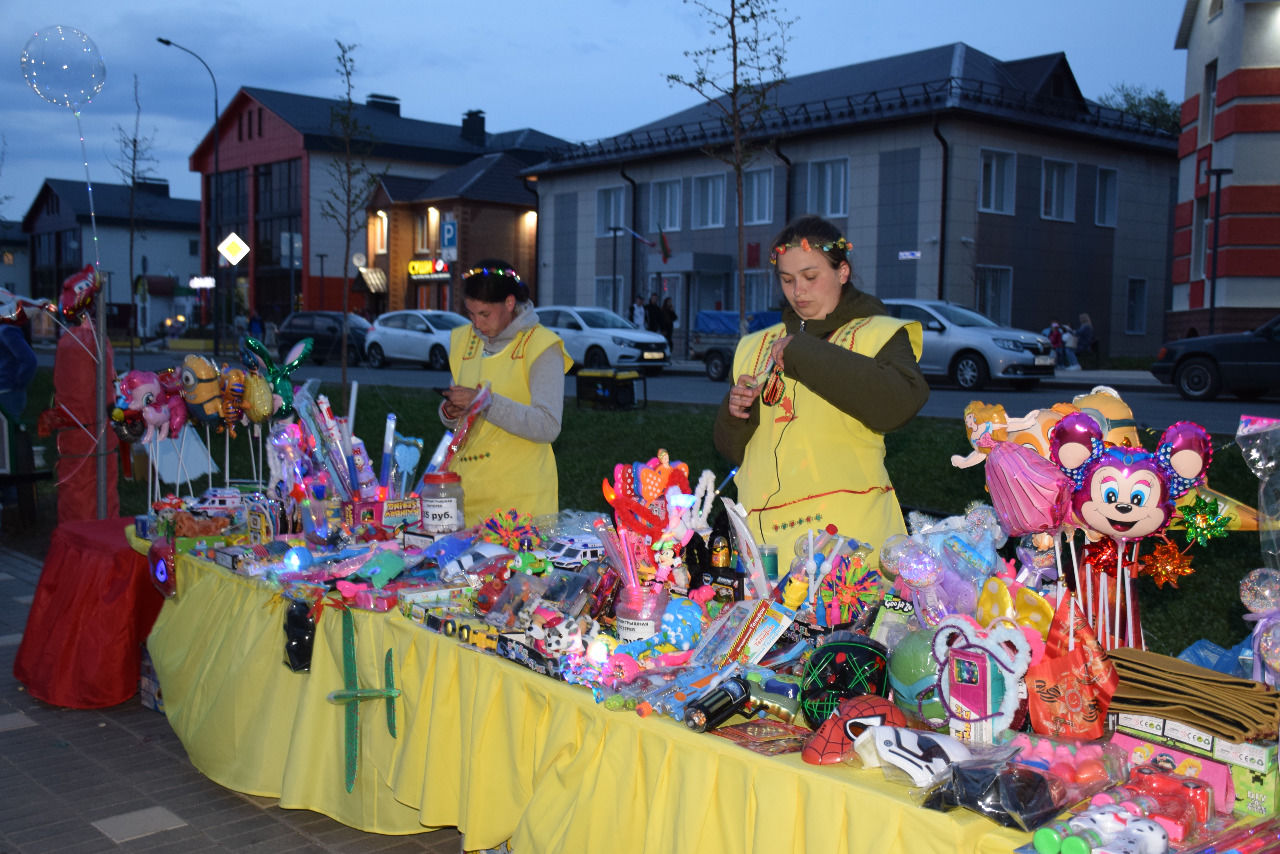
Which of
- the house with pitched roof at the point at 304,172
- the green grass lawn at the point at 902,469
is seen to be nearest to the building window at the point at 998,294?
the green grass lawn at the point at 902,469

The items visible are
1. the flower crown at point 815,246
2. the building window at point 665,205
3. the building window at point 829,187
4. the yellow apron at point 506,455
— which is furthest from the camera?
the building window at point 665,205

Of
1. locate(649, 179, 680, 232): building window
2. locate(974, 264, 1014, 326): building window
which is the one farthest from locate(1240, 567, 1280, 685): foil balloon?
locate(649, 179, 680, 232): building window

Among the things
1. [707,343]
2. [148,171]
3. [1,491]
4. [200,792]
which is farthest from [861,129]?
[200,792]

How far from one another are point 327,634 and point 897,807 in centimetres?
190

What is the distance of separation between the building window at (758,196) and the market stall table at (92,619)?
2130 cm

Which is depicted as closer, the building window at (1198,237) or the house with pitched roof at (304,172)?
the building window at (1198,237)

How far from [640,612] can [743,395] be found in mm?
554

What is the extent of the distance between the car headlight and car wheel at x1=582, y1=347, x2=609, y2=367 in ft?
21.7

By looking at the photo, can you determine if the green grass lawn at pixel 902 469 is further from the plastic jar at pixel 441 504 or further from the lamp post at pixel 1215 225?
the lamp post at pixel 1215 225

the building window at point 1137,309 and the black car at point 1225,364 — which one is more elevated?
the building window at point 1137,309

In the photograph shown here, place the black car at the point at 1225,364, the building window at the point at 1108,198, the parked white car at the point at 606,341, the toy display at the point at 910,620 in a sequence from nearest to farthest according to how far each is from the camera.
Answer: the toy display at the point at 910,620
the black car at the point at 1225,364
the parked white car at the point at 606,341
the building window at the point at 1108,198

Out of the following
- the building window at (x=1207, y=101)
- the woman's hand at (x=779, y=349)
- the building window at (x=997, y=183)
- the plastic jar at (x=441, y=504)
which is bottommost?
the plastic jar at (x=441, y=504)

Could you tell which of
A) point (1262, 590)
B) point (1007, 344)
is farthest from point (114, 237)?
point (1262, 590)

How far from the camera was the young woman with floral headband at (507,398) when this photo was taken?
11.4 feet
